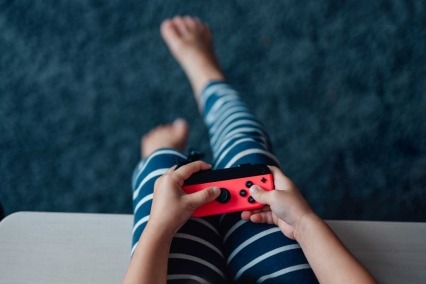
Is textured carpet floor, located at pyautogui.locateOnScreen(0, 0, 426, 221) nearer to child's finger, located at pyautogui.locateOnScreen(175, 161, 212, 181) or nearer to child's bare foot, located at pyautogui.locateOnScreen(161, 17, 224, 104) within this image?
child's bare foot, located at pyautogui.locateOnScreen(161, 17, 224, 104)

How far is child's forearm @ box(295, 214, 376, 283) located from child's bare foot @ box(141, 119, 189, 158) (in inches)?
16.8

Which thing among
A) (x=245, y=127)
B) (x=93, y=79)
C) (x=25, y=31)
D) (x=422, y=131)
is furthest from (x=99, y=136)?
(x=422, y=131)

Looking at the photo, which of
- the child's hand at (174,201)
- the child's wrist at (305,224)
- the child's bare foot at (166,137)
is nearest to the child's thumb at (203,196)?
the child's hand at (174,201)

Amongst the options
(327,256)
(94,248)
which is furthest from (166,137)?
(327,256)

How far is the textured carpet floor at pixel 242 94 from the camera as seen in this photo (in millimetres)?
1002

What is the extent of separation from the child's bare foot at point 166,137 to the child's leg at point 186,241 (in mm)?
234

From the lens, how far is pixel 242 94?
105cm

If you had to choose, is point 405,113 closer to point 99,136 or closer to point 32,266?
point 99,136

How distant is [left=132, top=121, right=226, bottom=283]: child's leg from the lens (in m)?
0.57

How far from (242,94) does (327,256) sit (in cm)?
57

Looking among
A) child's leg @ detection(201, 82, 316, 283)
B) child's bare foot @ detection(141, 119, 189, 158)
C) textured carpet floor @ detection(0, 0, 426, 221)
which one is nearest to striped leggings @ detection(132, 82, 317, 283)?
child's leg @ detection(201, 82, 316, 283)

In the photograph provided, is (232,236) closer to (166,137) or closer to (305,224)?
(305,224)

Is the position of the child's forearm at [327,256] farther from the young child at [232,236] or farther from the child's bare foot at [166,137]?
the child's bare foot at [166,137]

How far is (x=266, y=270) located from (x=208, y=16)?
0.67 meters
